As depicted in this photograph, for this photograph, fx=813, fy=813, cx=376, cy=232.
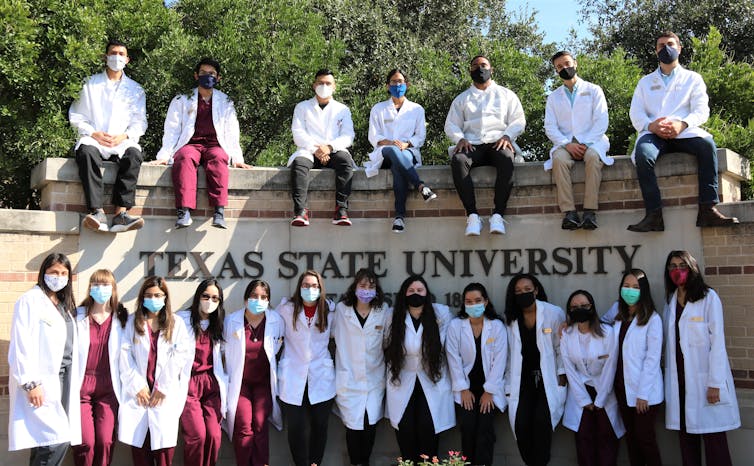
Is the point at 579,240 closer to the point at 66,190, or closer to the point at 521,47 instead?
the point at 66,190

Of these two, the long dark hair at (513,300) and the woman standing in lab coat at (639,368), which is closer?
the woman standing in lab coat at (639,368)

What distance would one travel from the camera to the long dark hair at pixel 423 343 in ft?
25.0

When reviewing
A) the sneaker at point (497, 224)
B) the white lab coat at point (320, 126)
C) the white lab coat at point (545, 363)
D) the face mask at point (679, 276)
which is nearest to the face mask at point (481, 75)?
the white lab coat at point (320, 126)

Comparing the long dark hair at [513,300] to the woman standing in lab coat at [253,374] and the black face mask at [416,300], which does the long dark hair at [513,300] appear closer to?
the black face mask at [416,300]

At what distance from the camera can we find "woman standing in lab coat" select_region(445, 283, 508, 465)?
7.60 meters

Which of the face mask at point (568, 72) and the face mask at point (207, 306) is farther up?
the face mask at point (568, 72)

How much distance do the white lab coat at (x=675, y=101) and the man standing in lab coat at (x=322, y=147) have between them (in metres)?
2.97

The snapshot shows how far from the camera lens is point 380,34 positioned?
16.0m

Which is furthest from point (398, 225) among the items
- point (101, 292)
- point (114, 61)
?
point (114, 61)

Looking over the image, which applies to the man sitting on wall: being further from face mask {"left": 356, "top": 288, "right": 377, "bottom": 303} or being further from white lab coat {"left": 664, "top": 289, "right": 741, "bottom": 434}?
white lab coat {"left": 664, "top": 289, "right": 741, "bottom": 434}

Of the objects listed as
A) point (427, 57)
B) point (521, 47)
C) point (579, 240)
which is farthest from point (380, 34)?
point (579, 240)

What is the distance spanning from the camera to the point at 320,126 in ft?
29.6

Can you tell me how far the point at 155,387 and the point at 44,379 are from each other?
92 cm

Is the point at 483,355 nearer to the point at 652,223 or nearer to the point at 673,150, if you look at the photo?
the point at 652,223
